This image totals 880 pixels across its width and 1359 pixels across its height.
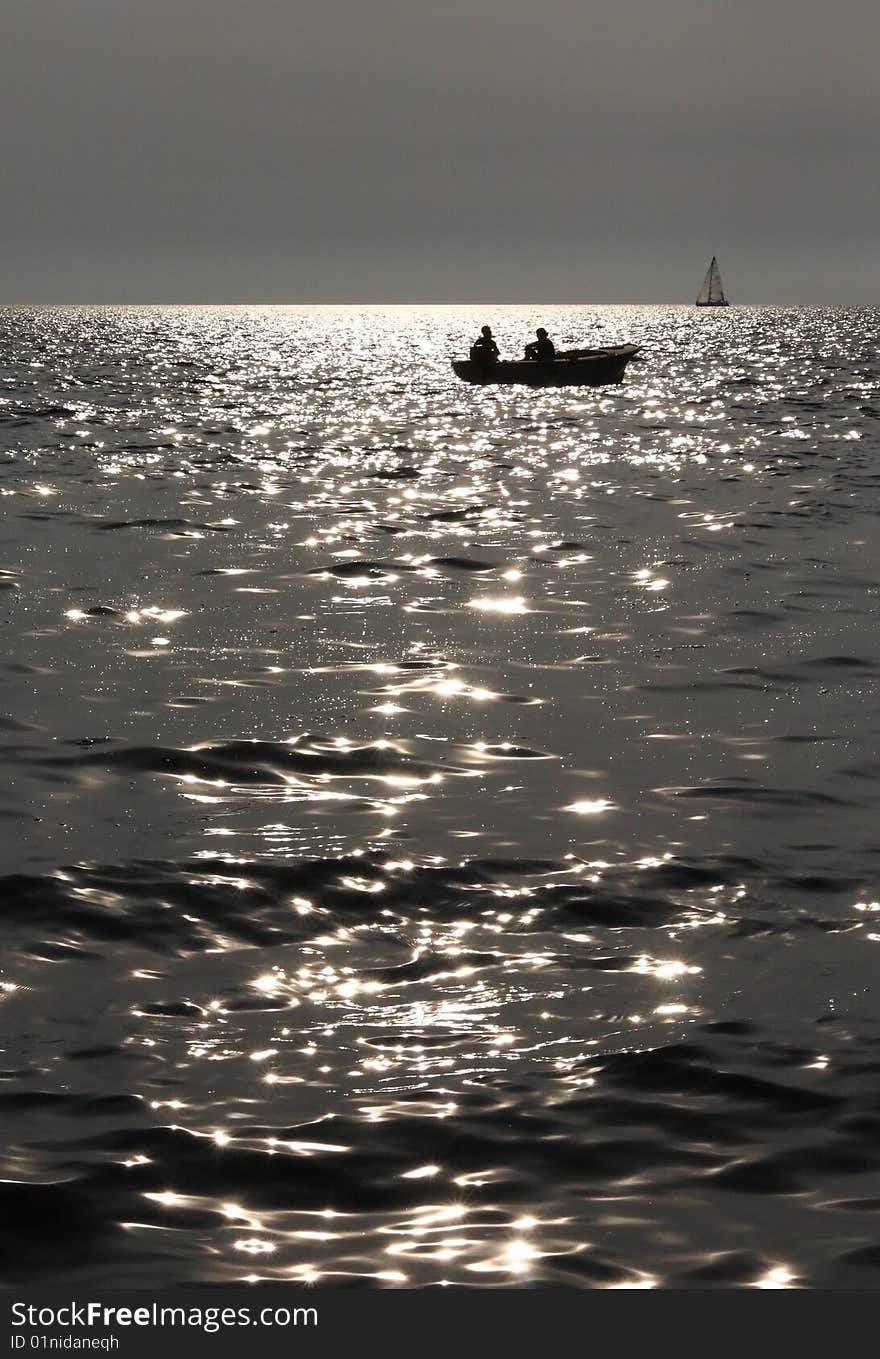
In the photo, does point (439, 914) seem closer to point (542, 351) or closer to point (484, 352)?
point (542, 351)

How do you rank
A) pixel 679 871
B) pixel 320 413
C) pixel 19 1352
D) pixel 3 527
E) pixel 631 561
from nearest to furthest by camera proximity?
1. pixel 19 1352
2. pixel 679 871
3. pixel 631 561
4. pixel 3 527
5. pixel 320 413

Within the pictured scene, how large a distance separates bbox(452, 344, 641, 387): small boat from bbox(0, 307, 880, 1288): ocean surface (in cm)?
3400

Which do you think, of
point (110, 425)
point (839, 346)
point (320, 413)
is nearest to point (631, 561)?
point (110, 425)

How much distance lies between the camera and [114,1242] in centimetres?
500

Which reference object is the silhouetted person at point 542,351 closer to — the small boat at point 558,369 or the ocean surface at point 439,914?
the small boat at point 558,369

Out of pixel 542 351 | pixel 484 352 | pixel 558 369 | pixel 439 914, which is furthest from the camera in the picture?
pixel 484 352

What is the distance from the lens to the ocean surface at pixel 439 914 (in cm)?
520

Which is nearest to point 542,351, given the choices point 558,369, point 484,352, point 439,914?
point 558,369

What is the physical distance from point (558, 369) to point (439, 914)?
4696 cm

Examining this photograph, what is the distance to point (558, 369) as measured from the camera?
5312 centimetres

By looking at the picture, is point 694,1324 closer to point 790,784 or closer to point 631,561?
point 790,784

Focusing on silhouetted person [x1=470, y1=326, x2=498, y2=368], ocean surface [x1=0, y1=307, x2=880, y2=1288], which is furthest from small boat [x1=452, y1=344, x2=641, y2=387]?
ocean surface [x1=0, y1=307, x2=880, y2=1288]

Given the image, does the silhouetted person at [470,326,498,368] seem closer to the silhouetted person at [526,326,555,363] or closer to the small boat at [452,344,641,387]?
the small boat at [452,344,641,387]

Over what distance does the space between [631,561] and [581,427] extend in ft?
80.9
